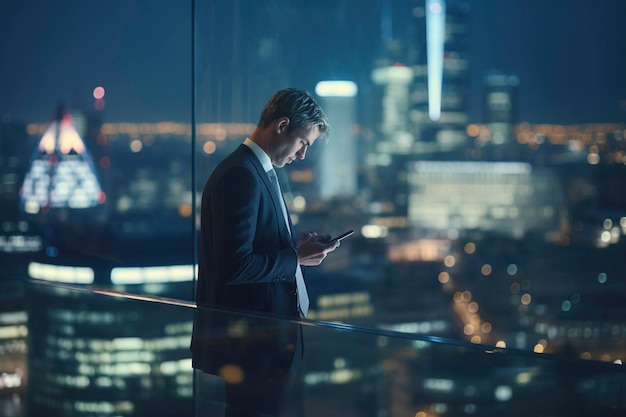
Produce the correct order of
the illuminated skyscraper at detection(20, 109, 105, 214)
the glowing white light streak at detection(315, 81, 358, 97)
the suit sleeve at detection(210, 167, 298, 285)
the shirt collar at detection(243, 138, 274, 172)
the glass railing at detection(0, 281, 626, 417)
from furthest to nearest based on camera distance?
the illuminated skyscraper at detection(20, 109, 105, 214) → the glowing white light streak at detection(315, 81, 358, 97) → the shirt collar at detection(243, 138, 274, 172) → the suit sleeve at detection(210, 167, 298, 285) → the glass railing at detection(0, 281, 626, 417)

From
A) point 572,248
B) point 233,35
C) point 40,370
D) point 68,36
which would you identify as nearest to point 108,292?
point 40,370

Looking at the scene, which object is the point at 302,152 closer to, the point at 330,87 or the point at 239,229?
the point at 239,229

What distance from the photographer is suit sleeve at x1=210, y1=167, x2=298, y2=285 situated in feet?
6.40

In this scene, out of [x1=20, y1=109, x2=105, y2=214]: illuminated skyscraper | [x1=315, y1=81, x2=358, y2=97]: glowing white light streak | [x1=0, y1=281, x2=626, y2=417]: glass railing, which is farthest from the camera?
[x1=20, y1=109, x2=105, y2=214]: illuminated skyscraper

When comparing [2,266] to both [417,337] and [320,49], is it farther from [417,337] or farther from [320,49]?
[320,49]

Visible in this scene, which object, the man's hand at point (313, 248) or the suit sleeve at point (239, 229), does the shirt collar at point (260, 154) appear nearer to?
the suit sleeve at point (239, 229)

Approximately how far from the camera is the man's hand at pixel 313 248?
209cm

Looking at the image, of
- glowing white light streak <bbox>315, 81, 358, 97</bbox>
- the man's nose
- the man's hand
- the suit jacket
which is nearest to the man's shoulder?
the suit jacket

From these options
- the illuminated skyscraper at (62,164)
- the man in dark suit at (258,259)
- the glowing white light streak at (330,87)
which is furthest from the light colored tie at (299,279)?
the illuminated skyscraper at (62,164)

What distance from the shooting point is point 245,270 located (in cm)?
196

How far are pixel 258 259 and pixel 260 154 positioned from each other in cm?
26

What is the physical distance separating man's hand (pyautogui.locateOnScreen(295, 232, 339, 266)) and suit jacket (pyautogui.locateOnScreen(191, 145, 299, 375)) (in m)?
0.04

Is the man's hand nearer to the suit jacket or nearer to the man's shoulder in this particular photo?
the suit jacket

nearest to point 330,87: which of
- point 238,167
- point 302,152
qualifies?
point 302,152
